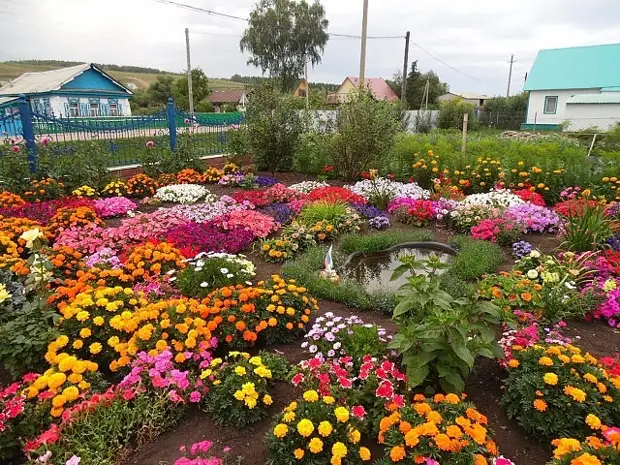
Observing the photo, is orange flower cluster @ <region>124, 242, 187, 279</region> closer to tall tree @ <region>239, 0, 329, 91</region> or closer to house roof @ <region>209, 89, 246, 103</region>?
tall tree @ <region>239, 0, 329, 91</region>

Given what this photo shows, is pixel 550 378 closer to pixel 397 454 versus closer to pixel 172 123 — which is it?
pixel 397 454

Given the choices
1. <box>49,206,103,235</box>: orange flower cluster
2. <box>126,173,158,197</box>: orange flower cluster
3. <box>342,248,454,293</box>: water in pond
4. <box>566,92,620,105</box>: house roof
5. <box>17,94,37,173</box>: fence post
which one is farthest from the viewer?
<box>566,92,620,105</box>: house roof

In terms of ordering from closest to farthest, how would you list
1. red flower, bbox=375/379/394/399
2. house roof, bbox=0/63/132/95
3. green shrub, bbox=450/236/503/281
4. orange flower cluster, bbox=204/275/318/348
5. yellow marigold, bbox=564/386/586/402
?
yellow marigold, bbox=564/386/586/402 < red flower, bbox=375/379/394/399 < orange flower cluster, bbox=204/275/318/348 < green shrub, bbox=450/236/503/281 < house roof, bbox=0/63/132/95

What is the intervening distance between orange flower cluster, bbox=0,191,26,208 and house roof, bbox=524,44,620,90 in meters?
32.6

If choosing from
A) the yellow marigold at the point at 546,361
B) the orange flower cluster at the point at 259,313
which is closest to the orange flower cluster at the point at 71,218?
the orange flower cluster at the point at 259,313

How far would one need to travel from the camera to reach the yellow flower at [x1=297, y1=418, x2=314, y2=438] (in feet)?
7.02

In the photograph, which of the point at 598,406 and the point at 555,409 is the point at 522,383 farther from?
the point at 598,406

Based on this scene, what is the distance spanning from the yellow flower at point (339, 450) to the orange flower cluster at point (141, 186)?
789 centimetres

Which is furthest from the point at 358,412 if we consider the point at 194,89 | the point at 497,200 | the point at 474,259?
the point at 194,89

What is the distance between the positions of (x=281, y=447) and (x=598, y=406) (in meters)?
1.85

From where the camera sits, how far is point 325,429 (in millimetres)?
2150

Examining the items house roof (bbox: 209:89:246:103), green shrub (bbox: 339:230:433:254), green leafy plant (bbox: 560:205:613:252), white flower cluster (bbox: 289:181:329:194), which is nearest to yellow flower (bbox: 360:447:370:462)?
green shrub (bbox: 339:230:433:254)

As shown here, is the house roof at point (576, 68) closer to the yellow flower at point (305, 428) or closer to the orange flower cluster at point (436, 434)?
A: the orange flower cluster at point (436, 434)

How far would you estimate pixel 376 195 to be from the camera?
26.7 ft
